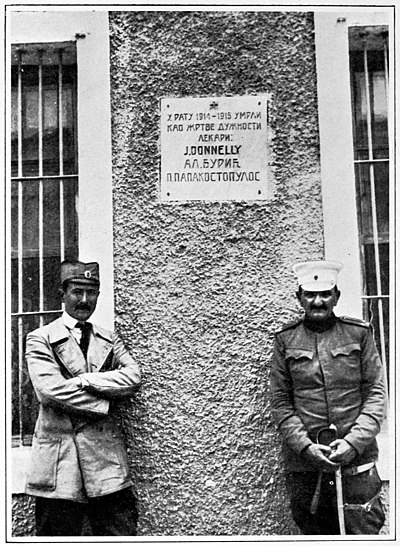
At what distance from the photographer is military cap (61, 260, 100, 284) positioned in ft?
10.7

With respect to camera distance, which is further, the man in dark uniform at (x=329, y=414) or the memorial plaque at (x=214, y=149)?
the memorial plaque at (x=214, y=149)

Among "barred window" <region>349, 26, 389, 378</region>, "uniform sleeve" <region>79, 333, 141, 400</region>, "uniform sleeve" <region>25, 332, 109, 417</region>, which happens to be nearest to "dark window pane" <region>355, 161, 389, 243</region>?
"barred window" <region>349, 26, 389, 378</region>

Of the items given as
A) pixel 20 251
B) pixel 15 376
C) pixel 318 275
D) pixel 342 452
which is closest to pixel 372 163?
pixel 318 275

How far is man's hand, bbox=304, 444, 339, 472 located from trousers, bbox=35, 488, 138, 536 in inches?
30.7

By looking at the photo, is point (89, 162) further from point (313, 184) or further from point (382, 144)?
point (382, 144)

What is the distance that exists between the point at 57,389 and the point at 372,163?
1.67 metres

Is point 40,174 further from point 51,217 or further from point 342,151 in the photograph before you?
point 342,151

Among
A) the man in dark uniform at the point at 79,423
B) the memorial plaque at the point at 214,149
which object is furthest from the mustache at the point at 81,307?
the memorial plaque at the point at 214,149

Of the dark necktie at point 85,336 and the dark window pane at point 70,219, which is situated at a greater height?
the dark window pane at point 70,219

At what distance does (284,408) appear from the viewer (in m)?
3.15

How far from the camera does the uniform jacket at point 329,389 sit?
3094 millimetres

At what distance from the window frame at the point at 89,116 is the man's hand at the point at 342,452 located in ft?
3.51

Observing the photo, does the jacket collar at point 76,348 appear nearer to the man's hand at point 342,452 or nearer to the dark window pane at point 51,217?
the dark window pane at point 51,217

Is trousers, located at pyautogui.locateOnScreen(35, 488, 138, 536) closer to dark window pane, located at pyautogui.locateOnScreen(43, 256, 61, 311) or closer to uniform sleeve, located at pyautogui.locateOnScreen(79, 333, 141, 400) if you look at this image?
uniform sleeve, located at pyautogui.locateOnScreen(79, 333, 141, 400)
